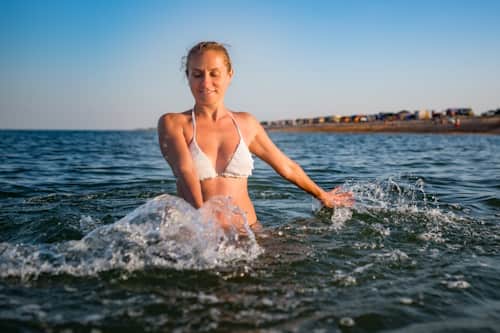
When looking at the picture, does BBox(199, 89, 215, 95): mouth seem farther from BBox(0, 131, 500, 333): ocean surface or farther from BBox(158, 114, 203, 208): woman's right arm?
BBox(0, 131, 500, 333): ocean surface

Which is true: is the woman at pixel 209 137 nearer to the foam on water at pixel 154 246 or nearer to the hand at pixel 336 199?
the foam on water at pixel 154 246

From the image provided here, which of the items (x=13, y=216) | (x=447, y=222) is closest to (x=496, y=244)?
(x=447, y=222)

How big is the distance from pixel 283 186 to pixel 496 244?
14.7ft

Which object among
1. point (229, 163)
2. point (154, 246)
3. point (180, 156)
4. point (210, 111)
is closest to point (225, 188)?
point (229, 163)

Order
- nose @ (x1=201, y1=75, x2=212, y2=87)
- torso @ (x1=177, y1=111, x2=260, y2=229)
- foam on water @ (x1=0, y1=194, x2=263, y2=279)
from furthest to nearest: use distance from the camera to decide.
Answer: torso @ (x1=177, y1=111, x2=260, y2=229) → nose @ (x1=201, y1=75, x2=212, y2=87) → foam on water @ (x1=0, y1=194, x2=263, y2=279)

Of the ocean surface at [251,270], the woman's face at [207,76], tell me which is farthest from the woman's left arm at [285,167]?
the woman's face at [207,76]

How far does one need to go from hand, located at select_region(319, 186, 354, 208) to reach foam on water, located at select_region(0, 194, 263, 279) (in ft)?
4.24

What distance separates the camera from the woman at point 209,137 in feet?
11.7

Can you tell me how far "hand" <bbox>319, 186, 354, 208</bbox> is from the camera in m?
4.78

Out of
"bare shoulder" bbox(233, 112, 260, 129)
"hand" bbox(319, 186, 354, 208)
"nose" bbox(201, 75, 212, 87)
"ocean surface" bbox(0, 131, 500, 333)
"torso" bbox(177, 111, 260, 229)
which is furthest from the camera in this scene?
"hand" bbox(319, 186, 354, 208)

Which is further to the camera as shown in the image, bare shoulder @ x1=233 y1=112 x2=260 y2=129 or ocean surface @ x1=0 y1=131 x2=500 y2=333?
bare shoulder @ x1=233 y1=112 x2=260 y2=129

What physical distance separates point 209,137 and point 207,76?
0.52 meters

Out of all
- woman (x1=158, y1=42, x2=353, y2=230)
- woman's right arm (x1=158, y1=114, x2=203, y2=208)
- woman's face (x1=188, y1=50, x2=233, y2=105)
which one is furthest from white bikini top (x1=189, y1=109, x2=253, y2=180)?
woman's face (x1=188, y1=50, x2=233, y2=105)

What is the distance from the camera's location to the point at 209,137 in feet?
12.3
